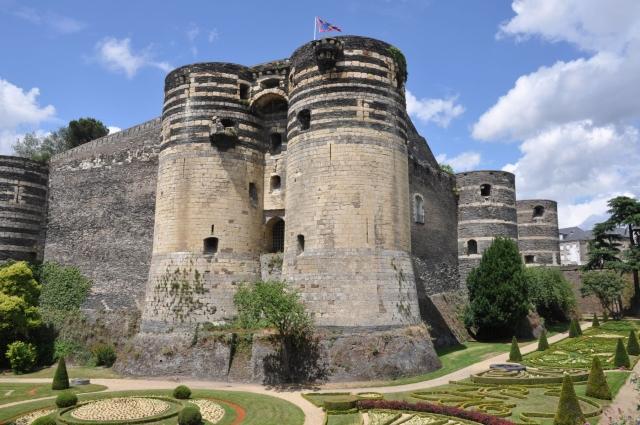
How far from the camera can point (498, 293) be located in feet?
110

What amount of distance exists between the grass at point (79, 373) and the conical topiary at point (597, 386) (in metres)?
21.0

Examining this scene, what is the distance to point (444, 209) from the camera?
40.8 m

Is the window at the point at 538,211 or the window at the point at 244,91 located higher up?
the window at the point at 244,91

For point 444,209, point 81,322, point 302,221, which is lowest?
point 81,322

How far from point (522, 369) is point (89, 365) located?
2340 centimetres

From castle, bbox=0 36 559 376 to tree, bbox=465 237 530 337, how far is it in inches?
85.4

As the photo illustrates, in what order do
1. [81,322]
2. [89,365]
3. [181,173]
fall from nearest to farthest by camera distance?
1. [181,173]
2. [89,365]
3. [81,322]

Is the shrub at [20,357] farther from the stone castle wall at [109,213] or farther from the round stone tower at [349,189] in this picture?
the round stone tower at [349,189]

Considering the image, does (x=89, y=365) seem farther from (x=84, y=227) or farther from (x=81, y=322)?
(x=84, y=227)

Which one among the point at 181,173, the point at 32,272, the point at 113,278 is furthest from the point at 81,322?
the point at 181,173

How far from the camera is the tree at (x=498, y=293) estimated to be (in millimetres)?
33344

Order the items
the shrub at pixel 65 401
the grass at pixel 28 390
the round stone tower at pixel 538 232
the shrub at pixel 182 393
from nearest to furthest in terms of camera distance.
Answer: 1. the shrub at pixel 65 401
2. the shrub at pixel 182 393
3. the grass at pixel 28 390
4. the round stone tower at pixel 538 232

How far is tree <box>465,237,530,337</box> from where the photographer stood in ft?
109

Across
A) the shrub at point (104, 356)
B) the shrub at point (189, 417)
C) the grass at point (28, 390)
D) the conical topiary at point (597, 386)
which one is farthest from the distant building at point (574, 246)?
the shrub at point (189, 417)
